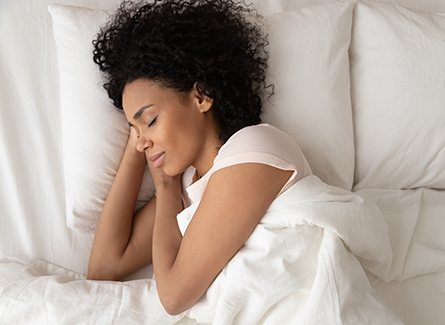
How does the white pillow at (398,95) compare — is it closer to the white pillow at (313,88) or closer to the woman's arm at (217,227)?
the white pillow at (313,88)

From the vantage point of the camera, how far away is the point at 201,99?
3.20 ft

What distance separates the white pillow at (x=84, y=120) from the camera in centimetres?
109

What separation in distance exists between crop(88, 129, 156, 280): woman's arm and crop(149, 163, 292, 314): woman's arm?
0.79ft

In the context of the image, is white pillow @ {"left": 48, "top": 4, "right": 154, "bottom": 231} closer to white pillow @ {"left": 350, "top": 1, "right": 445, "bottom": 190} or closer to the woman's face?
the woman's face

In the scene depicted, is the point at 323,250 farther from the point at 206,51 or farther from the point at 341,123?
the point at 206,51

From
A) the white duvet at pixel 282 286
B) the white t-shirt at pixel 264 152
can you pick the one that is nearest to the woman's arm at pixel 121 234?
the white duvet at pixel 282 286

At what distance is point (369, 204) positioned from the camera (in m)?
0.94

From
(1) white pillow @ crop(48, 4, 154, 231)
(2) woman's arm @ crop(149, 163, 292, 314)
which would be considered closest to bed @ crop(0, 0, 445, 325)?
(1) white pillow @ crop(48, 4, 154, 231)

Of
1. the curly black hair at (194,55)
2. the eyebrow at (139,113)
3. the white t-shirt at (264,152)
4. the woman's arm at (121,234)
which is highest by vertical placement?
the curly black hair at (194,55)

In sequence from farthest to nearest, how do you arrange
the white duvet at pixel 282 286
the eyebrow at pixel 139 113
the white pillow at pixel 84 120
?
the white pillow at pixel 84 120 → the eyebrow at pixel 139 113 → the white duvet at pixel 282 286

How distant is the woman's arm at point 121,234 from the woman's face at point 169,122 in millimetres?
158

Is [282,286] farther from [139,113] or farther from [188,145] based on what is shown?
[139,113]

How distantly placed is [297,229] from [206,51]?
0.53 metres

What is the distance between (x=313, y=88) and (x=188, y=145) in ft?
1.51
